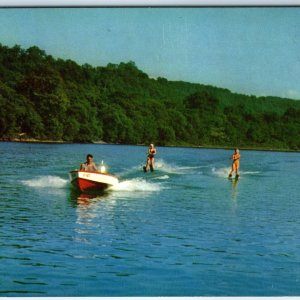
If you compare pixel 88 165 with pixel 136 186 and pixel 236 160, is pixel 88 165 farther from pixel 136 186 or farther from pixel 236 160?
pixel 236 160

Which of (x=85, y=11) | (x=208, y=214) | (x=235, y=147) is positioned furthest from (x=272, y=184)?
(x=85, y=11)

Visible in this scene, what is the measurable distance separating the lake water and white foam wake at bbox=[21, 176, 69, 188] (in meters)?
0.03

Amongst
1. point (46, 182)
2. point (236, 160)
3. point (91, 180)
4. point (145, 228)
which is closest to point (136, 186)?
point (91, 180)

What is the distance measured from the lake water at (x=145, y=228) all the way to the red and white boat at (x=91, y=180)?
0.22 metres

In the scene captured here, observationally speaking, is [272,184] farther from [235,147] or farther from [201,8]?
[201,8]

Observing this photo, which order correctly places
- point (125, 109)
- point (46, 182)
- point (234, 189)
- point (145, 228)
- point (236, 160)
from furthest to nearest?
point (234, 189), point (236, 160), point (46, 182), point (125, 109), point (145, 228)

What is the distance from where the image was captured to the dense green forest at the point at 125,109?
1263 centimetres

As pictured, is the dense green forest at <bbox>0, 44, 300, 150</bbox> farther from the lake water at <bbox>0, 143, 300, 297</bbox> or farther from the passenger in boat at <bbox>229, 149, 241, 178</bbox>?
the lake water at <bbox>0, 143, 300, 297</bbox>

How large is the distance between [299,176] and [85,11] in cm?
850

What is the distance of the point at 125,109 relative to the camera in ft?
43.9

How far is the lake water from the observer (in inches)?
404

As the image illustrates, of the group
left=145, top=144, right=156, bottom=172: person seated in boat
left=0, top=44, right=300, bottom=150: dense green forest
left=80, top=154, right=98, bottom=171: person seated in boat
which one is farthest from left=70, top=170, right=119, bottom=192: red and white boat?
left=145, top=144, right=156, bottom=172: person seated in boat

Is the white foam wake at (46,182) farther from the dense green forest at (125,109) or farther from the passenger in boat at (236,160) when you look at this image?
the passenger in boat at (236,160)

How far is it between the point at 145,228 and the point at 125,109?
9.19 ft
